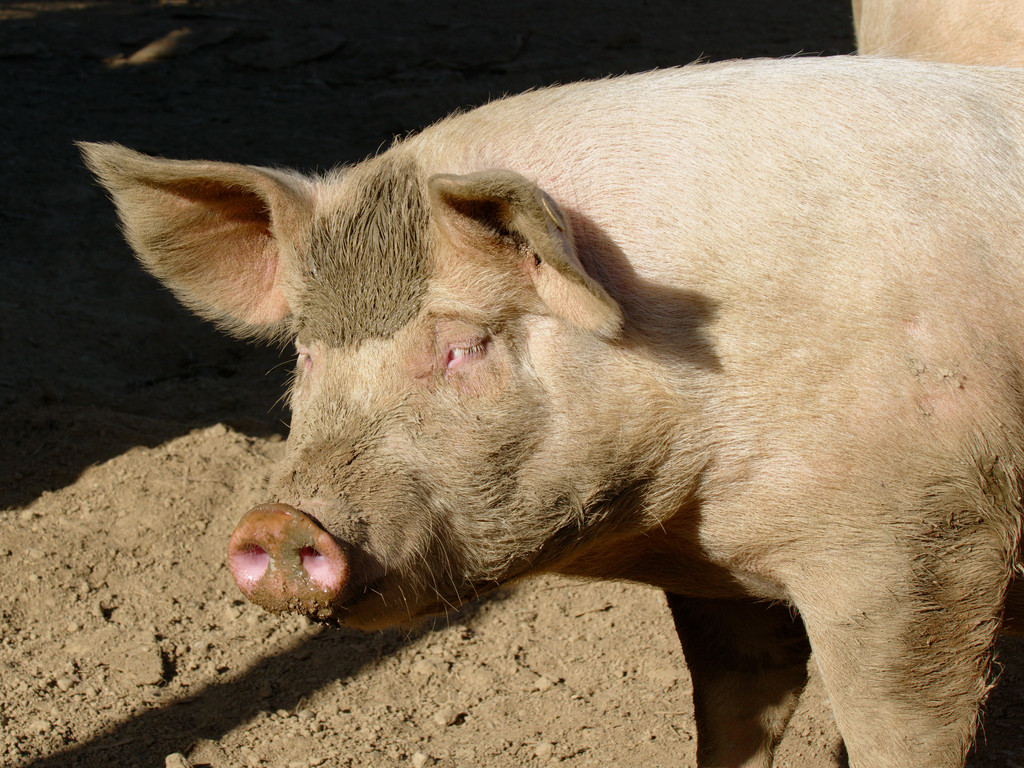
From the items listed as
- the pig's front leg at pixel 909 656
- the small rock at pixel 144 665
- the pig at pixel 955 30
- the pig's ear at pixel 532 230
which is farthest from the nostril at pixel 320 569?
the pig at pixel 955 30

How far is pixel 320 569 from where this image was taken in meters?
2.18

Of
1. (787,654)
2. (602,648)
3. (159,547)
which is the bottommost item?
(602,648)

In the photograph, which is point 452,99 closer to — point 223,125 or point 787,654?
point 223,125

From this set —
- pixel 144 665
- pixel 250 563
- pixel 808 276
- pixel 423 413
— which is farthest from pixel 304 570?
pixel 144 665

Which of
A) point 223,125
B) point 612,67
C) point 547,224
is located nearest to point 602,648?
point 547,224

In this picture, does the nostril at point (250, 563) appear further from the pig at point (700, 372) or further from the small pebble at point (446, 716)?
the small pebble at point (446, 716)

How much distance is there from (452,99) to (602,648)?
21.6 feet

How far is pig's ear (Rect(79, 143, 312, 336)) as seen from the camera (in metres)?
2.52

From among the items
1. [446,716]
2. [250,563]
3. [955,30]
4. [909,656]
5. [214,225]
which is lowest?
[446,716]

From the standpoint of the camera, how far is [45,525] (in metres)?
4.26

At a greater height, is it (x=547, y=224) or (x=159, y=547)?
(x=547, y=224)

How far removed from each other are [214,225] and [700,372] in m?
1.34

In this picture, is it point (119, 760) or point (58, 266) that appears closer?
point (119, 760)

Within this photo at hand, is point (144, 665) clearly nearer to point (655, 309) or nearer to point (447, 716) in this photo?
point (447, 716)
